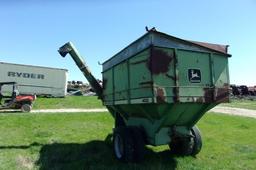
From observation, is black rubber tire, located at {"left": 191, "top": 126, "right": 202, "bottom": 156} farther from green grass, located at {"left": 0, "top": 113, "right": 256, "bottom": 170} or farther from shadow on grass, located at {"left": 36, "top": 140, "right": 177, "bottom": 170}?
shadow on grass, located at {"left": 36, "top": 140, "right": 177, "bottom": 170}

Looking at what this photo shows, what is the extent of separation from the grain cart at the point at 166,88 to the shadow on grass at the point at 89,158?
0.36 meters

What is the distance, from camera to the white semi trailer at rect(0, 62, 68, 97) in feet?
104

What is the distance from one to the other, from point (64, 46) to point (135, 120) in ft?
15.9

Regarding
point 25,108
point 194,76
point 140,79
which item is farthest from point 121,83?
point 25,108

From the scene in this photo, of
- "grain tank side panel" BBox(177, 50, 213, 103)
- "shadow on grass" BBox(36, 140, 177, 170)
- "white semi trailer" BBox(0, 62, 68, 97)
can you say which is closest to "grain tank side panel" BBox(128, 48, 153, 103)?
"grain tank side panel" BBox(177, 50, 213, 103)

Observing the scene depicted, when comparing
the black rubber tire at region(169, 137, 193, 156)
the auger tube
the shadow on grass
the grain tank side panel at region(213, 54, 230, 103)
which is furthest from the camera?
the auger tube

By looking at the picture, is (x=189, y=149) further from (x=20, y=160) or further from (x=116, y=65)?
(x=20, y=160)

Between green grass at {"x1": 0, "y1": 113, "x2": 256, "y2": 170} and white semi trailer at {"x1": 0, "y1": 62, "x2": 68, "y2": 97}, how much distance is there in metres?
16.2

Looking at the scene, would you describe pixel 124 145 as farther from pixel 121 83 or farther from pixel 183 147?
pixel 183 147

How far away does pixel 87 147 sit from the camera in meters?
10.3

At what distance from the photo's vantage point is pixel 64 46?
12.3 m

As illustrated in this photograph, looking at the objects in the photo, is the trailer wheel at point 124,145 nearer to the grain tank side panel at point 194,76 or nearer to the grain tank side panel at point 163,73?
the grain tank side panel at point 163,73

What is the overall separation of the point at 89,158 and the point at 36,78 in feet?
84.2

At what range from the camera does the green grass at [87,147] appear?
841 cm
